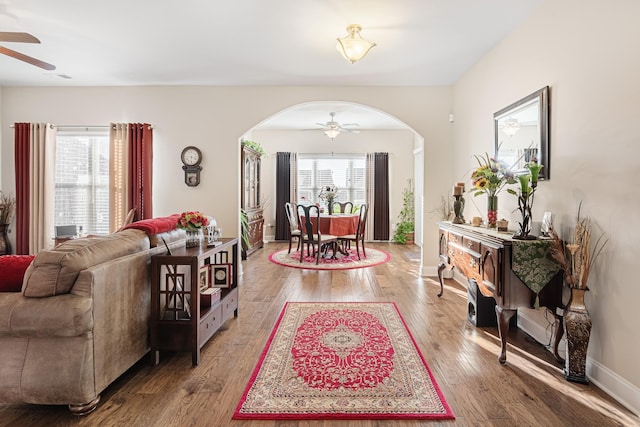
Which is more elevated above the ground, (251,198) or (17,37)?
(17,37)

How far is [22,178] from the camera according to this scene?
5070 millimetres

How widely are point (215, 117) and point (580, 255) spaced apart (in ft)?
15.1

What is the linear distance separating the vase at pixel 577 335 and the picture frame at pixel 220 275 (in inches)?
101

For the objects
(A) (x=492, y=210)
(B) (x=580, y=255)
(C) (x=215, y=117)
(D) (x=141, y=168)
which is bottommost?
(B) (x=580, y=255)

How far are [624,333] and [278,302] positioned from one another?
2917 millimetres

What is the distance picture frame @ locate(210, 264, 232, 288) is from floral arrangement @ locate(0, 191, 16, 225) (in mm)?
4159

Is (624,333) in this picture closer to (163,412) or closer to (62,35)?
(163,412)

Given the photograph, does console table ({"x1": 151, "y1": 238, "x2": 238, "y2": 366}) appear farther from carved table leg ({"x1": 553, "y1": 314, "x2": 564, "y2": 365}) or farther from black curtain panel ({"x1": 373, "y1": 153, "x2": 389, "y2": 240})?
black curtain panel ({"x1": 373, "y1": 153, "x2": 389, "y2": 240})

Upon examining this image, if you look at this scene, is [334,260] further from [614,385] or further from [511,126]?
[614,385]

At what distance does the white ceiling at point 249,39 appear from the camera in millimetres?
2992

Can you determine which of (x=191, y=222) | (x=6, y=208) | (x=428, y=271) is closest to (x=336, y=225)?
(x=428, y=271)

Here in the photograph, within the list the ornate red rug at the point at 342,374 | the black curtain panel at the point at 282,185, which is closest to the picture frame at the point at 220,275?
the ornate red rug at the point at 342,374

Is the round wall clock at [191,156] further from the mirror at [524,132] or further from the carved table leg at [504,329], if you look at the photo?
the carved table leg at [504,329]

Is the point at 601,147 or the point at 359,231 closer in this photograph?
the point at 601,147
